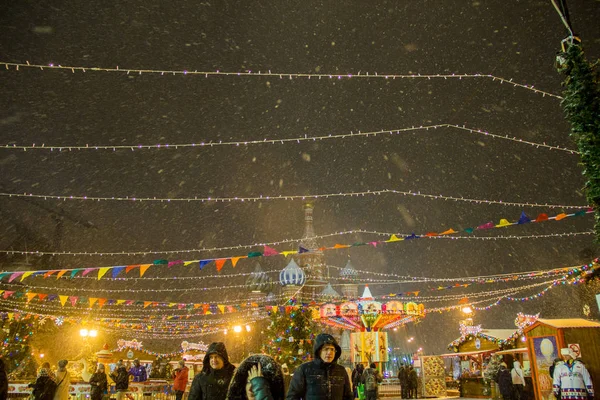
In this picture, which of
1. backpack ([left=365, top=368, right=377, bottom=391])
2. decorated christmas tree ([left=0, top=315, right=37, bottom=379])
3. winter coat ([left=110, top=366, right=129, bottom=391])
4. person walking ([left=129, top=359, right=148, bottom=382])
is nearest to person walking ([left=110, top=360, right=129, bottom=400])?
winter coat ([left=110, top=366, right=129, bottom=391])

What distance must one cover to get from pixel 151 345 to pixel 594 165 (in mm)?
59727

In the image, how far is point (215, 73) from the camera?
28.9ft

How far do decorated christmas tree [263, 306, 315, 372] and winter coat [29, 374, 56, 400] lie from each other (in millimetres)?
14233

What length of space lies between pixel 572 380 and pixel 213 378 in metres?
6.13

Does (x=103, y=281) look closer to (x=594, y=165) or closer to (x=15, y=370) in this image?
(x=15, y=370)

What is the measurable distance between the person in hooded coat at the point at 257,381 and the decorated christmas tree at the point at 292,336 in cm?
1871

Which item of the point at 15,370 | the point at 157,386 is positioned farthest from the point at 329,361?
the point at 15,370

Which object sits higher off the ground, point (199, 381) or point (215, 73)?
point (215, 73)

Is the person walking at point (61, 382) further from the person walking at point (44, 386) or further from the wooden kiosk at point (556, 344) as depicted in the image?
the wooden kiosk at point (556, 344)

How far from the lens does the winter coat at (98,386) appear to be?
1076cm

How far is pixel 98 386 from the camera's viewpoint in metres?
10.9

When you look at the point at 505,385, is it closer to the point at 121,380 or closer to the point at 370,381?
the point at 370,381

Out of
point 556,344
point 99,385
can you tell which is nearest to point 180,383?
point 99,385

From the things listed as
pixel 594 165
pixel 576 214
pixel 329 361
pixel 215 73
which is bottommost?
pixel 329 361
